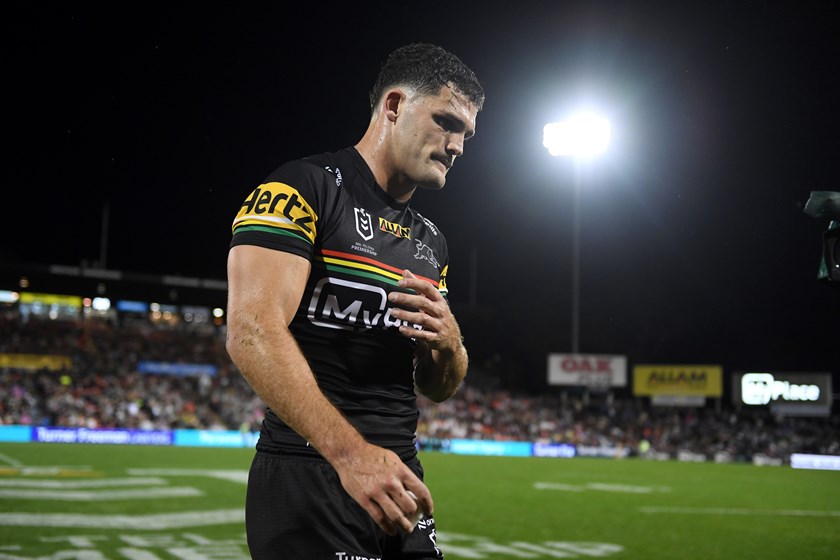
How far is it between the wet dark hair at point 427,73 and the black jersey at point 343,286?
1.22 feet

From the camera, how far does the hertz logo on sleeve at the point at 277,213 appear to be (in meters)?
2.44

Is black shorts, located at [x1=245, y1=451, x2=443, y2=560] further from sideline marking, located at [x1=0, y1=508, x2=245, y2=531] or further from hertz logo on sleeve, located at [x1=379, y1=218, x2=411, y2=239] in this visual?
sideline marking, located at [x1=0, y1=508, x2=245, y2=531]

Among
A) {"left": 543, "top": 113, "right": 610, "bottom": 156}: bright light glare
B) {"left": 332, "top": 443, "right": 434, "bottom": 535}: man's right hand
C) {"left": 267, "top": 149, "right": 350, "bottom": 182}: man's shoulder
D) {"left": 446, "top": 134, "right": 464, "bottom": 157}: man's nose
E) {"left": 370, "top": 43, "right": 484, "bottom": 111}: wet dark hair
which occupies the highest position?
{"left": 543, "top": 113, "right": 610, "bottom": 156}: bright light glare

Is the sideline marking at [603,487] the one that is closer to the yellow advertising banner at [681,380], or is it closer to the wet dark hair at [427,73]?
the wet dark hair at [427,73]

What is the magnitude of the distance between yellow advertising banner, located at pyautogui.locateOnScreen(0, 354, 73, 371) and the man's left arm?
1737 inches

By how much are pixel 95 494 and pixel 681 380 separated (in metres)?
45.9

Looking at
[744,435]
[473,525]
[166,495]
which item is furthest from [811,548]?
[744,435]

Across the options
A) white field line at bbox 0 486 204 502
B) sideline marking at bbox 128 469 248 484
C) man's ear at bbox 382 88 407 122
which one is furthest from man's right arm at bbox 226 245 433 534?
sideline marking at bbox 128 469 248 484

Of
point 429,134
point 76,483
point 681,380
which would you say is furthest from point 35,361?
point 429,134

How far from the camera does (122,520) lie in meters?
11.5

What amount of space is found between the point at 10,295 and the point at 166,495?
4156cm

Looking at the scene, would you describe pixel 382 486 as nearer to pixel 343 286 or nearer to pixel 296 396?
pixel 296 396

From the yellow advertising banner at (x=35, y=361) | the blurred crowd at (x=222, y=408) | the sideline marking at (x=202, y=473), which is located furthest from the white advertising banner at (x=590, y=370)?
the sideline marking at (x=202, y=473)

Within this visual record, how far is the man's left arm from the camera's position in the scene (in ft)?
8.59
